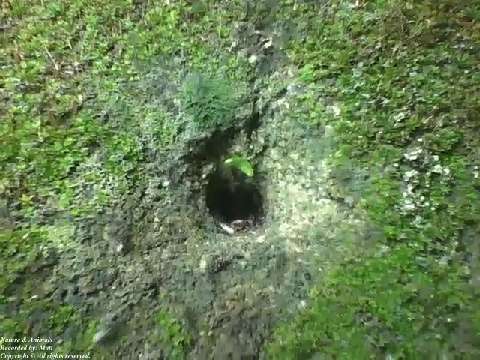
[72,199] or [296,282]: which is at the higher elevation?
[72,199]

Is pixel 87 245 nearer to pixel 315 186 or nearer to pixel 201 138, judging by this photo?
pixel 201 138

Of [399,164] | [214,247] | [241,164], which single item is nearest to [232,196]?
[241,164]

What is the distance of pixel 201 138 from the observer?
1.54 meters

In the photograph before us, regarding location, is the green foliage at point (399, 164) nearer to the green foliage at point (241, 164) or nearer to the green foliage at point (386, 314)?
the green foliage at point (386, 314)

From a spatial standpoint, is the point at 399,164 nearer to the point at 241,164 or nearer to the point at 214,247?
the point at 241,164

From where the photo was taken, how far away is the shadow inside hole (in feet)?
5.30

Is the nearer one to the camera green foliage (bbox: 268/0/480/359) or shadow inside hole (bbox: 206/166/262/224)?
green foliage (bbox: 268/0/480/359)

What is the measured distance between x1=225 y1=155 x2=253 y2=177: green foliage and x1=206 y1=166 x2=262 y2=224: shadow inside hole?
4 cm

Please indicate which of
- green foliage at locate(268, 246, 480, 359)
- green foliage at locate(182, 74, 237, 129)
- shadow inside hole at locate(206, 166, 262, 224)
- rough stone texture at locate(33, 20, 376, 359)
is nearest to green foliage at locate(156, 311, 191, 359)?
rough stone texture at locate(33, 20, 376, 359)

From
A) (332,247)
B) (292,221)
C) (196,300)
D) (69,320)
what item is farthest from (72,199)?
(332,247)

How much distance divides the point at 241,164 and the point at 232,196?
194 millimetres

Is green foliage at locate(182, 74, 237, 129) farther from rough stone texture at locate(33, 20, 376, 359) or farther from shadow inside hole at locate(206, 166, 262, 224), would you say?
shadow inside hole at locate(206, 166, 262, 224)

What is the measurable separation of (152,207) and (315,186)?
461 mm

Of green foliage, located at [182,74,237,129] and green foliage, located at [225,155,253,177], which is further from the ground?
green foliage, located at [182,74,237,129]
